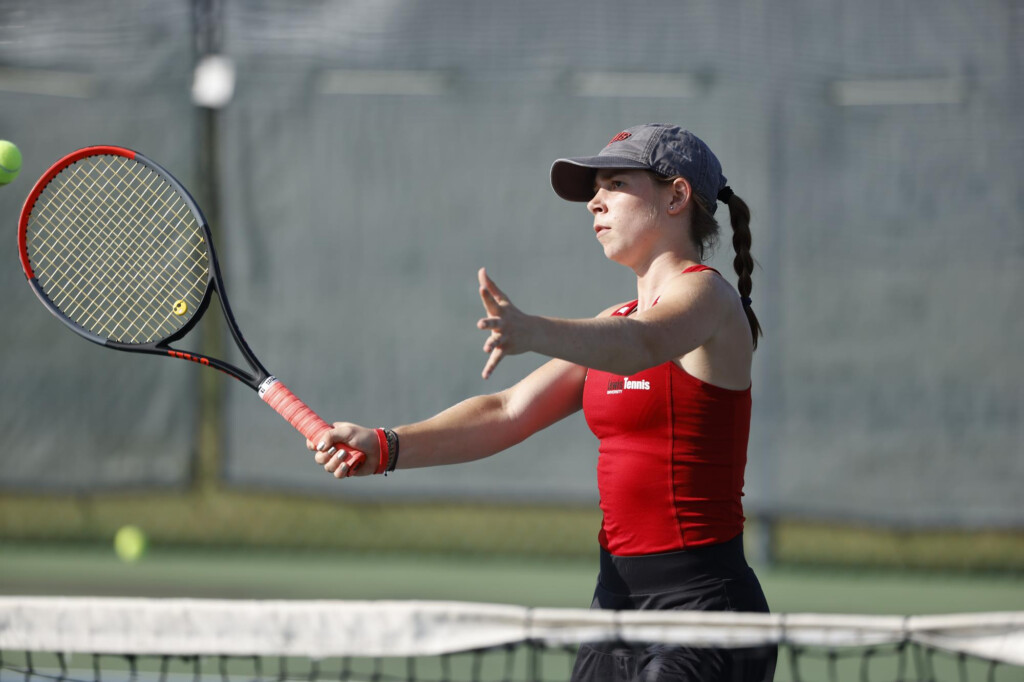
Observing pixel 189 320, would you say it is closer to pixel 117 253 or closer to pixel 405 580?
pixel 117 253

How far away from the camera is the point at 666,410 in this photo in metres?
2.07

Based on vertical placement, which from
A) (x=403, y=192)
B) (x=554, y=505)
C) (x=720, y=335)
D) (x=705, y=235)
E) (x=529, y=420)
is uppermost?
(x=403, y=192)

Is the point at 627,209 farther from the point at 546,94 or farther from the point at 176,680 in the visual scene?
the point at 546,94

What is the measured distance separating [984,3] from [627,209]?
4036 mm

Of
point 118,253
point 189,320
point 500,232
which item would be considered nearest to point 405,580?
point 500,232

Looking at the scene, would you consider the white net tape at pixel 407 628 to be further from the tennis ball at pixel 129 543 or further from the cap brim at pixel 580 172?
the tennis ball at pixel 129 543

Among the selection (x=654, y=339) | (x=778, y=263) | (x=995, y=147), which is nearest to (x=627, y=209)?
(x=654, y=339)

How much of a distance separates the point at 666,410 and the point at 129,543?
14.4 feet

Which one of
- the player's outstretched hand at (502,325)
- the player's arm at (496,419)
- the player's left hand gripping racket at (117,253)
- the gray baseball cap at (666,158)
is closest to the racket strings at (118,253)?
the player's left hand gripping racket at (117,253)

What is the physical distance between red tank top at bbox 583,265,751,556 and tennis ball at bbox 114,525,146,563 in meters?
4.19

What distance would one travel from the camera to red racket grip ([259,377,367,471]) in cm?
229

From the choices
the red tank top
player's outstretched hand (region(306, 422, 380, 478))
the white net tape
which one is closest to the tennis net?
the white net tape

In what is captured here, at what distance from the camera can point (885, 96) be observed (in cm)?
553

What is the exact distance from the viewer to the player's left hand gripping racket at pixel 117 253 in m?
2.98
